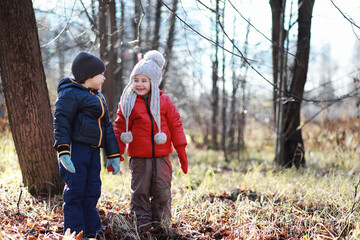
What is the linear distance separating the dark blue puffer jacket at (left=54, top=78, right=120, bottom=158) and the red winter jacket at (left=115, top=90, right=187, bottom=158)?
229 mm

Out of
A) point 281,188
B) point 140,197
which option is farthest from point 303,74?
point 140,197

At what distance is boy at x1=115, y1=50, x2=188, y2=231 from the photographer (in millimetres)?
2592

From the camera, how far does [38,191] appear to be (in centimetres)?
301

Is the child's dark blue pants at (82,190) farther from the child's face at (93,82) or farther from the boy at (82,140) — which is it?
the child's face at (93,82)

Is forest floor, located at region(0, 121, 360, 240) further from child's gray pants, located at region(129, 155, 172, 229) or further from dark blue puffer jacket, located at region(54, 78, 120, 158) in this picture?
dark blue puffer jacket, located at region(54, 78, 120, 158)

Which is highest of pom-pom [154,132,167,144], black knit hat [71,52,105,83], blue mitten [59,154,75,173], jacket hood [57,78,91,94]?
black knit hat [71,52,105,83]

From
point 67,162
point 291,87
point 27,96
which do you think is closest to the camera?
point 67,162

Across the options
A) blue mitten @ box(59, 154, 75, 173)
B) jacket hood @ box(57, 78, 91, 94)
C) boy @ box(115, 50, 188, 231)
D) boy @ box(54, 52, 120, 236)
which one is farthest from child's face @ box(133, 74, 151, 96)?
blue mitten @ box(59, 154, 75, 173)

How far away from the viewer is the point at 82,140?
2279 mm

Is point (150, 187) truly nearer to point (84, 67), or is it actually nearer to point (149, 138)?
point (149, 138)

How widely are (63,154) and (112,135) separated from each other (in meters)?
0.45

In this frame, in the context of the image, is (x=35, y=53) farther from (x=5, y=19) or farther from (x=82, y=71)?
(x=82, y=71)

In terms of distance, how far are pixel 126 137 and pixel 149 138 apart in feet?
0.66

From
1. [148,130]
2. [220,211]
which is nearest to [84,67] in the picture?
[148,130]
